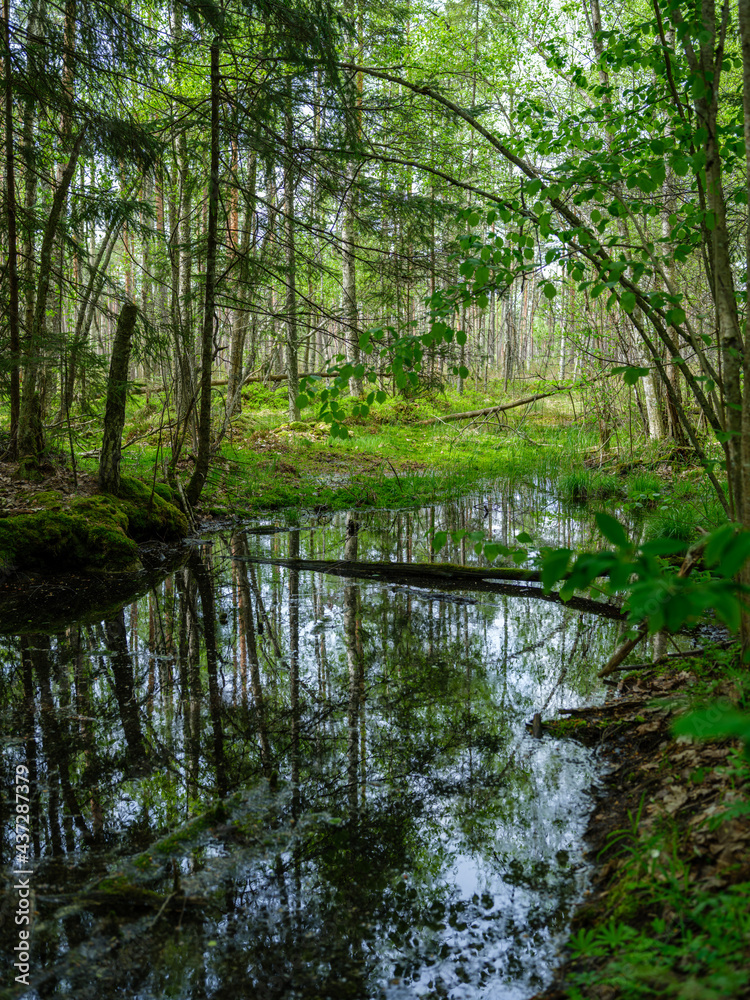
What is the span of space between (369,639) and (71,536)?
12.4 ft

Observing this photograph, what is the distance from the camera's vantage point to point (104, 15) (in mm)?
5703

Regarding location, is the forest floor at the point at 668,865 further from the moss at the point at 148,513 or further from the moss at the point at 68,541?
the moss at the point at 148,513

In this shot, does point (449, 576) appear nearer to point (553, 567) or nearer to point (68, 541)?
point (68, 541)

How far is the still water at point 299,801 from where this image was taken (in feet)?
6.90

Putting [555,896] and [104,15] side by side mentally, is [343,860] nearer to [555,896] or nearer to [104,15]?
[555,896]

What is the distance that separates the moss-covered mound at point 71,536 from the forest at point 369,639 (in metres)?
0.03

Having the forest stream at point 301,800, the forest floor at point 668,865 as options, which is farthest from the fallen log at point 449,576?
the forest floor at point 668,865

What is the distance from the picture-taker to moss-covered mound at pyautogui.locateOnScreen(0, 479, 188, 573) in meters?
6.48

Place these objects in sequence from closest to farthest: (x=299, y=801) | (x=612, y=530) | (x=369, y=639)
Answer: (x=612, y=530), (x=299, y=801), (x=369, y=639)

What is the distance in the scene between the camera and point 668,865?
83.0 inches

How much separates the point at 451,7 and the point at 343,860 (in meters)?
23.4

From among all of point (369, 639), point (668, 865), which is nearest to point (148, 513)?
point (369, 639)

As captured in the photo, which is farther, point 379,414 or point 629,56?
point 379,414

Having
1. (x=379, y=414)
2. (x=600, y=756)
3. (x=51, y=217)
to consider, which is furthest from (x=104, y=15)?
(x=379, y=414)
